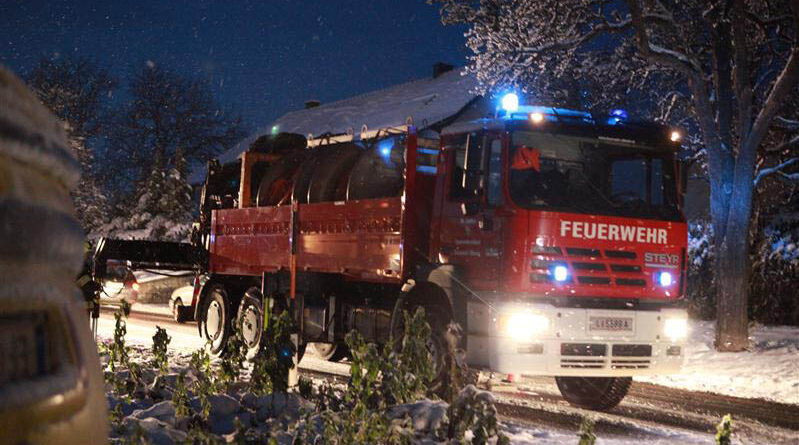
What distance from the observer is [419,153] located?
10.4 meters

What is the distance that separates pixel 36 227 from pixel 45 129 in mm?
147

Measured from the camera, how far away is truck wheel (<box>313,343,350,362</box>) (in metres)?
12.9

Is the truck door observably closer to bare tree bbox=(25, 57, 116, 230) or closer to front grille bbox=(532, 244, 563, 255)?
front grille bbox=(532, 244, 563, 255)

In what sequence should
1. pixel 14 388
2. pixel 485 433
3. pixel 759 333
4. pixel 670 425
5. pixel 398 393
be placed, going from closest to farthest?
pixel 14 388 → pixel 485 433 → pixel 398 393 → pixel 670 425 → pixel 759 333

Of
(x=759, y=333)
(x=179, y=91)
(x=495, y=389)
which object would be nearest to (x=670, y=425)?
(x=495, y=389)

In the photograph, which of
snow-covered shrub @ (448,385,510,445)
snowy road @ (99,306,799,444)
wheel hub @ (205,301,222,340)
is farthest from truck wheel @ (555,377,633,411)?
wheel hub @ (205,301,222,340)

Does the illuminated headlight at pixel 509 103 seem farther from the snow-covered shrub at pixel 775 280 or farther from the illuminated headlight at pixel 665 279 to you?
the snow-covered shrub at pixel 775 280

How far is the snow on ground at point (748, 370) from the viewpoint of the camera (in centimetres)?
1177


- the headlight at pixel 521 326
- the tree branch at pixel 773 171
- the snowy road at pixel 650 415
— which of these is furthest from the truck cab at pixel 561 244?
the tree branch at pixel 773 171

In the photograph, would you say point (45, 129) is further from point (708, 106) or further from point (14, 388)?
point (708, 106)

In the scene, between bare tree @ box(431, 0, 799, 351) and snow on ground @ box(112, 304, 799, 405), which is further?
bare tree @ box(431, 0, 799, 351)

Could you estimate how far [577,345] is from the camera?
926 cm

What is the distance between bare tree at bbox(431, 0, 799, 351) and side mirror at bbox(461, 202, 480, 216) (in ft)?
21.5

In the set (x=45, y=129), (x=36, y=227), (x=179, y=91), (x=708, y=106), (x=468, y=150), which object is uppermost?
(x=179, y=91)
